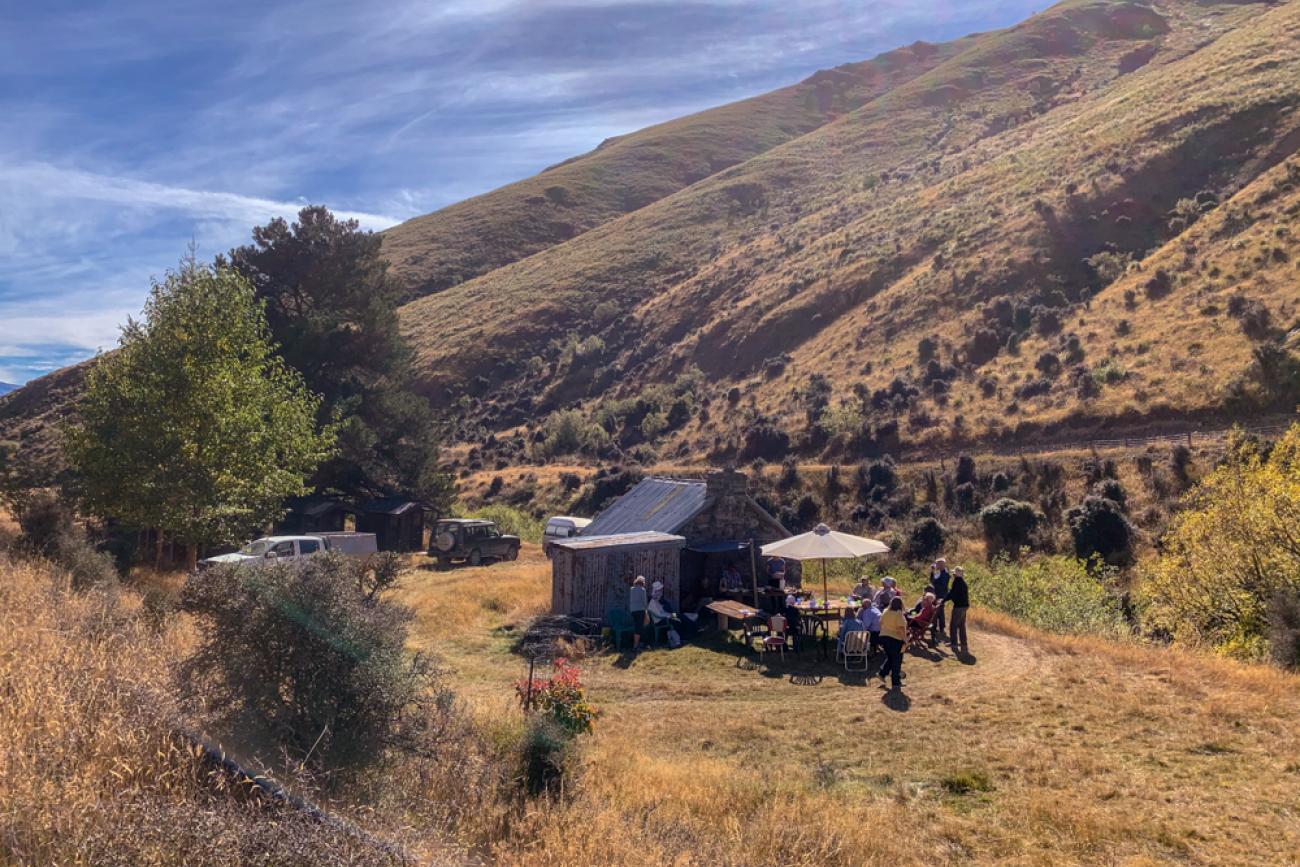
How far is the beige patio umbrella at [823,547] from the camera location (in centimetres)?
1564

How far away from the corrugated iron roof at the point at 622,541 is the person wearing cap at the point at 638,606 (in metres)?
1.40

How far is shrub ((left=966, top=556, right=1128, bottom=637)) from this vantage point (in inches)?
688

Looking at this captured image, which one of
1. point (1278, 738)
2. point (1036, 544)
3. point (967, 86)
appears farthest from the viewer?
point (967, 86)

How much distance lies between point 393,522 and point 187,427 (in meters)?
17.9

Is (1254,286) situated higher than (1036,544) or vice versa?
(1254,286)

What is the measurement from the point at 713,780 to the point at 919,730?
3783 millimetres

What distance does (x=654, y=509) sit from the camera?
835 inches

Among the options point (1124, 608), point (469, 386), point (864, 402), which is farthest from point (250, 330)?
point (469, 386)

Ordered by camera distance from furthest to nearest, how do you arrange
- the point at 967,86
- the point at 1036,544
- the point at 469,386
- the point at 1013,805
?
the point at 967,86
the point at 469,386
the point at 1036,544
the point at 1013,805

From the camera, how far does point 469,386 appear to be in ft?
231

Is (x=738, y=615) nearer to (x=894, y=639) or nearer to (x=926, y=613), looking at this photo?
(x=926, y=613)

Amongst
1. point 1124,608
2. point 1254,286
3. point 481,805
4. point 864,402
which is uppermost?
point 1254,286

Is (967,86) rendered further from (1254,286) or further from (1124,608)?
(1124,608)

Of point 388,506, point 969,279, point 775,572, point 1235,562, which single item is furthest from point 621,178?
point 1235,562
